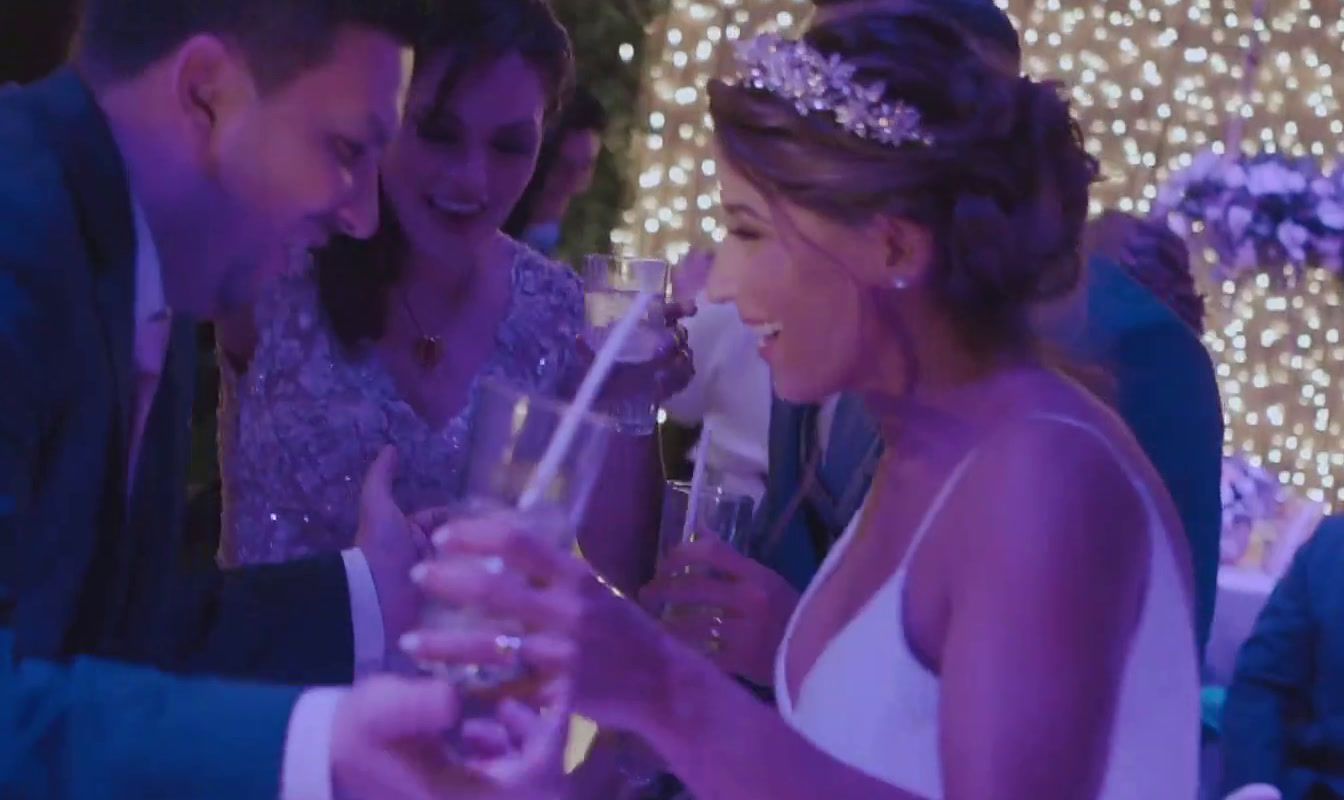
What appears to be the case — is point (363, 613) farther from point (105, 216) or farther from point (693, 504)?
point (105, 216)

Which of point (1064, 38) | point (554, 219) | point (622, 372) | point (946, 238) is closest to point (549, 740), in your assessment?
point (946, 238)

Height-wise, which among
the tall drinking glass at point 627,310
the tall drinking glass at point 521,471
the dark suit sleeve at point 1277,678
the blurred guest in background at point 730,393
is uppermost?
the tall drinking glass at point 521,471

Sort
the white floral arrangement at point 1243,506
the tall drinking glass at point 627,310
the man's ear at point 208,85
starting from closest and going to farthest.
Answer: the man's ear at point 208,85 → the tall drinking glass at point 627,310 → the white floral arrangement at point 1243,506

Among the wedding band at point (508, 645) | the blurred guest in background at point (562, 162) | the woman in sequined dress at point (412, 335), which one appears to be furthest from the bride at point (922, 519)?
the blurred guest in background at point (562, 162)

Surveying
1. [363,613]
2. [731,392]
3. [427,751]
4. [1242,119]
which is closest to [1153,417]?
[363,613]

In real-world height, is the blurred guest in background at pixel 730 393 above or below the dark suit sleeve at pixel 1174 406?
below

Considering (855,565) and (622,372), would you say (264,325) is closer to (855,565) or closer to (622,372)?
(622,372)

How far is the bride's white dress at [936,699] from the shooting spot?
1.18 metres

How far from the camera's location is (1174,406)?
169 cm

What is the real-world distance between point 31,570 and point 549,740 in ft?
1.53

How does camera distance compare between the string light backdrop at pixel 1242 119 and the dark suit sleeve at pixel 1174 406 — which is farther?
the string light backdrop at pixel 1242 119

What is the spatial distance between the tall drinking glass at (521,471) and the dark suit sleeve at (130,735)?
136 millimetres

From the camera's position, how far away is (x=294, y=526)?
2244 millimetres

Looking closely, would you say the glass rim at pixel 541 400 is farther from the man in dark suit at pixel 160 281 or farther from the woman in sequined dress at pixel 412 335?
the woman in sequined dress at pixel 412 335
